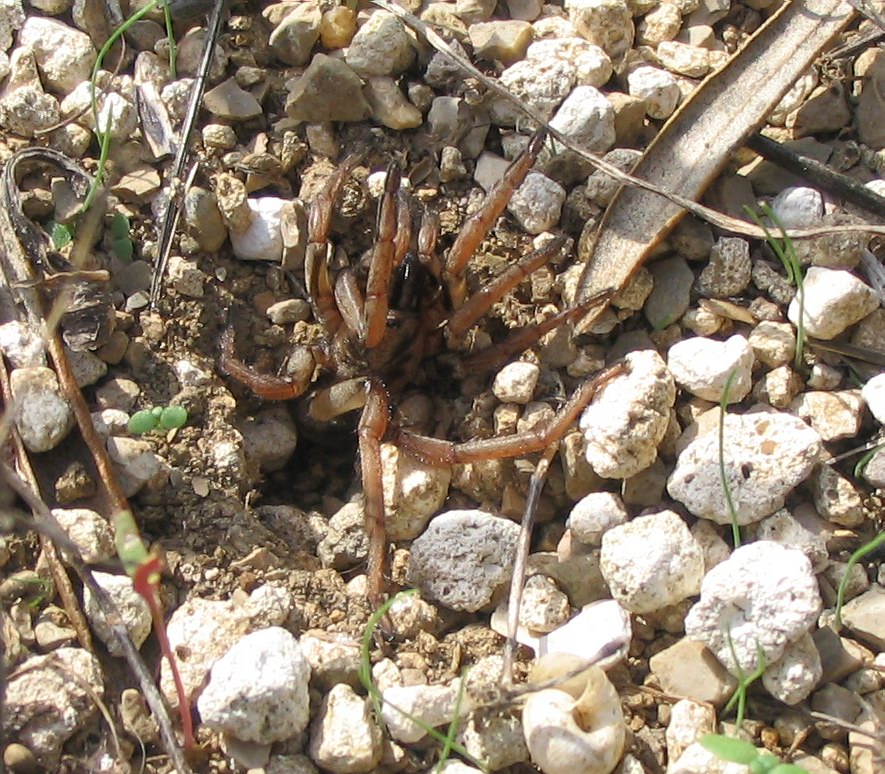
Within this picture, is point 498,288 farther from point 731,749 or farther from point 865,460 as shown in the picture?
point 731,749

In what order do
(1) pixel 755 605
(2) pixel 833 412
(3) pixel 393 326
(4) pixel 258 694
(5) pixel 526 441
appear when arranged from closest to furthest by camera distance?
(4) pixel 258 694 < (1) pixel 755 605 < (2) pixel 833 412 < (5) pixel 526 441 < (3) pixel 393 326

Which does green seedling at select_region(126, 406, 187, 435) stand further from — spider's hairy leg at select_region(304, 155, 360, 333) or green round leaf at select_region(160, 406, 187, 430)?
spider's hairy leg at select_region(304, 155, 360, 333)

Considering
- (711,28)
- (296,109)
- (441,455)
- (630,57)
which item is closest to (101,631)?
(441,455)

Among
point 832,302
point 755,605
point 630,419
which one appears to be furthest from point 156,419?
point 832,302

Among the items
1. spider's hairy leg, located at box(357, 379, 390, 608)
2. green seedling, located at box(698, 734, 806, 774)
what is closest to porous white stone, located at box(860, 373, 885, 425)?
green seedling, located at box(698, 734, 806, 774)

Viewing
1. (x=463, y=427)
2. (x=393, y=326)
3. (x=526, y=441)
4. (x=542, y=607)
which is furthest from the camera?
(x=393, y=326)

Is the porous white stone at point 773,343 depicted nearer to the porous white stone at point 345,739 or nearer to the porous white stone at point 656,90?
the porous white stone at point 656,90

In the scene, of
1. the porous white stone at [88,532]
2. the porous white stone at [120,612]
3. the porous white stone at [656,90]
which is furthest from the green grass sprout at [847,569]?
the porous white stone at [88,532]
